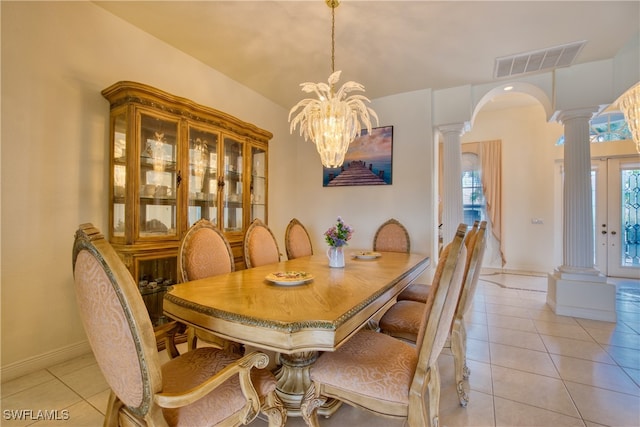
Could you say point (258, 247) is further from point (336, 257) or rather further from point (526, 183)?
point (526, 183)

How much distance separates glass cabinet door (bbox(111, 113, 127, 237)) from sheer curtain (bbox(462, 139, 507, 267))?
6.13 m

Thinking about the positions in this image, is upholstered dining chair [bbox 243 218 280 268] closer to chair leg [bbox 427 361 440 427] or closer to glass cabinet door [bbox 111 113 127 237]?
glass cabinet door [bbox 111 113 127 237]

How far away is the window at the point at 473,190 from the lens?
19.6ft

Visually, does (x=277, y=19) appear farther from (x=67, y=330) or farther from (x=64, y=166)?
(x=67, y=330)

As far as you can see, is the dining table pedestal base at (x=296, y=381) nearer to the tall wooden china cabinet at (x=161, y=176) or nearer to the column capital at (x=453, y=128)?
the tall wooden china cabinet at (x=161, y=176)

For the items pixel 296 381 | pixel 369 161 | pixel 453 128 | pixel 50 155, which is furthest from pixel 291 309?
pixel 453 128

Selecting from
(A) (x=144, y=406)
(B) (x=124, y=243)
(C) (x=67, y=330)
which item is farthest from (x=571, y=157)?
(C) (x=67, y=330)

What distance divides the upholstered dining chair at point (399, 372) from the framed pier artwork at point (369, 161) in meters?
3.05

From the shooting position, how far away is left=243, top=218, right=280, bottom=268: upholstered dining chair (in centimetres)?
245

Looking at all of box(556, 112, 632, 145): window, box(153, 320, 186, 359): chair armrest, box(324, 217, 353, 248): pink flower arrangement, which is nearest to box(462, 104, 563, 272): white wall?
box(556, 112, 632, 145): window

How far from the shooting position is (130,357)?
34.4 inches

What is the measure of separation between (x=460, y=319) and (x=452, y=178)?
2568 millimetres

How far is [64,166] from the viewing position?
220cm

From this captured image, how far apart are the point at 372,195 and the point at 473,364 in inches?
99.6
